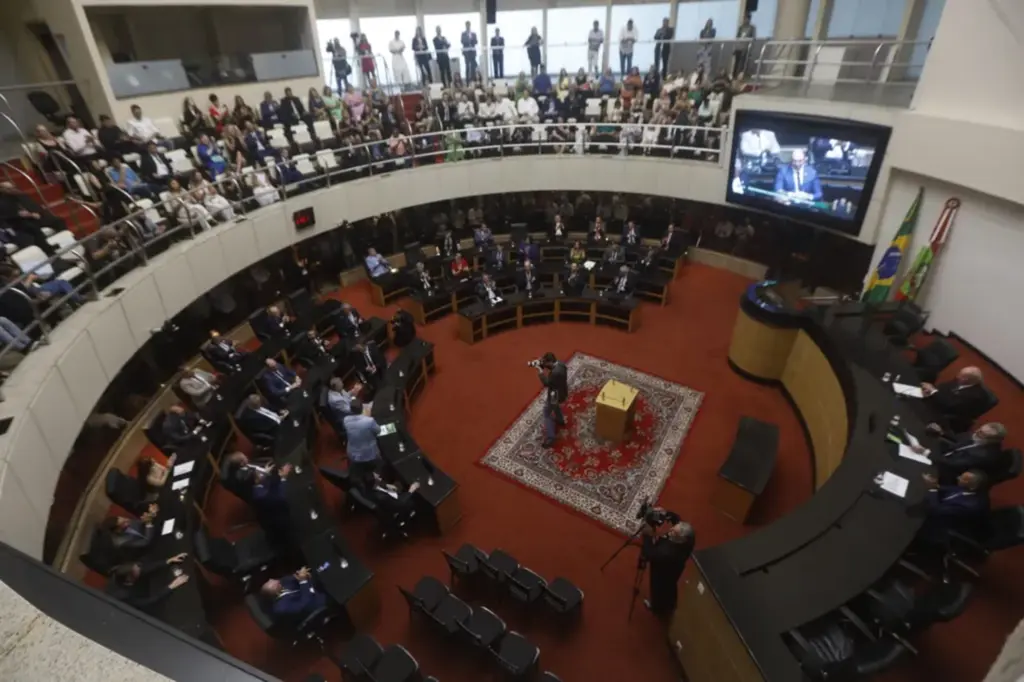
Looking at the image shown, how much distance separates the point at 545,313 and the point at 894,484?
714 cm

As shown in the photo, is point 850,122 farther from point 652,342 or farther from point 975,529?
point 975,529

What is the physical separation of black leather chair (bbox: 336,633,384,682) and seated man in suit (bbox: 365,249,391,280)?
8.38m

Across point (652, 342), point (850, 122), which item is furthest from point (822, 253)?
point (652, 342)

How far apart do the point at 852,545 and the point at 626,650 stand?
2.47 meters

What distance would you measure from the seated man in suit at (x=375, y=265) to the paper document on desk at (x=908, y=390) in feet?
32.0

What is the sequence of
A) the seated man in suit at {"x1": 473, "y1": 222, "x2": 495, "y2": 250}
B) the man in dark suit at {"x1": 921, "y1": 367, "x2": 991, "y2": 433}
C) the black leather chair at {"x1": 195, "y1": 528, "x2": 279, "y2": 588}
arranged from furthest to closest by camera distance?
the seated man in suit at {"x1": 473, "y1": 222, "x2": 495, "y2": 250} < the man in dark suit at {"x1": 921, "y1": 367, "x2": 991, "y2": 433} < the black leather chair at {"x1": 195, "y1": 528, "x2": 279, "y2": 588}

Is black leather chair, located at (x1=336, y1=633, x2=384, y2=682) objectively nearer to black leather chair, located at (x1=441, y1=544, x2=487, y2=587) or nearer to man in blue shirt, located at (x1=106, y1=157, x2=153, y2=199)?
black leather chair, located at (x1=441, y1=544, x2=487, y2=587)

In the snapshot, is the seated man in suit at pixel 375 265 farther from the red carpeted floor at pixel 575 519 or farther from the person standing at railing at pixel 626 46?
the person standing at railing at pixel 626 46

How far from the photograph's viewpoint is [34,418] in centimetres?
544

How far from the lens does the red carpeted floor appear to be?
542cm

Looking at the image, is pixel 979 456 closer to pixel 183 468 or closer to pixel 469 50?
pixel 183 468

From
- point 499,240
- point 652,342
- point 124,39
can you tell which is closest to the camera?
point 652,342

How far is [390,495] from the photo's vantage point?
21.1 ft

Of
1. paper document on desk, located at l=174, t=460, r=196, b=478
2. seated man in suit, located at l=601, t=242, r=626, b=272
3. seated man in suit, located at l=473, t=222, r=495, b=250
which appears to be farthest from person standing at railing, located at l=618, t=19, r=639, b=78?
paper document on desk, located at l=174, t=460, r=196, b=478
